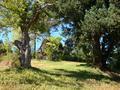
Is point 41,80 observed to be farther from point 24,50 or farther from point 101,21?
point 101,21

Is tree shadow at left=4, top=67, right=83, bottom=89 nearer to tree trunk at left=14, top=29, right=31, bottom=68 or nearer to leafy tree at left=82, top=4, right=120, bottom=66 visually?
tree trunk at left=14, top=29, right=31, bottom=68

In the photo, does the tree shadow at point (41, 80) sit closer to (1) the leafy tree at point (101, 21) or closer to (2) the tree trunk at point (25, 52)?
(2) the tree trunk at point (25, 52)

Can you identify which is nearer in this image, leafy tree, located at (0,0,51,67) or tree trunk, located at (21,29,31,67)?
leafy tree, located at (0,0,51,67)

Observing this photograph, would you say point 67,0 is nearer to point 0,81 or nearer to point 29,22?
point 29,22

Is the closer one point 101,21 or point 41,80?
point 41,80

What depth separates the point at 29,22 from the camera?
31.4 meters

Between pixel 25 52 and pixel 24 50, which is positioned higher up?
pixel 24 50

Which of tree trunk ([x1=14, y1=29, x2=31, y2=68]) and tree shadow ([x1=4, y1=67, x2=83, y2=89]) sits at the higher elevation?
tree trunk ([x1=14, y1=29, x2=31, y2=68])

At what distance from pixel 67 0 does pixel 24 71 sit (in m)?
7.15

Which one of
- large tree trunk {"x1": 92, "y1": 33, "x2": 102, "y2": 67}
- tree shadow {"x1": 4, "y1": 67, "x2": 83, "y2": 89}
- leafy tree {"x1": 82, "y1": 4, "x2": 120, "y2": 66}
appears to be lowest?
tree shadow {"x1": 4, "y1": 67, "x2": 83, "y2": 89}

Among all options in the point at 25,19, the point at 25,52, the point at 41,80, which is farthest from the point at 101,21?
the point at 25,52

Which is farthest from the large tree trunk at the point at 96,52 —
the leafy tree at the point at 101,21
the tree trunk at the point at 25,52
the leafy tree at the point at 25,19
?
the tree trunk at the point at 25,52

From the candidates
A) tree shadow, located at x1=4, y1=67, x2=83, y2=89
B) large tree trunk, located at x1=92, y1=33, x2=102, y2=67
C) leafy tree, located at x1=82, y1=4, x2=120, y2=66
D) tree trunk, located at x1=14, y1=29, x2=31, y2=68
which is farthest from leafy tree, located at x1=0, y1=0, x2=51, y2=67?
large tree trunk, located at x1=92, y1=33, x2=102, y2=67

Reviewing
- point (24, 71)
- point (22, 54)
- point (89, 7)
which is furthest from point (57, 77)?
point (89, 7)
